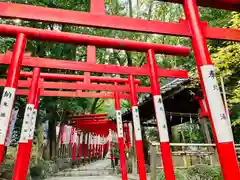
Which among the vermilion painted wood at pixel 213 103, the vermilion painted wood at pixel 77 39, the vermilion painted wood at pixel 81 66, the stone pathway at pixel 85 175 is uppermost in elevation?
the vermilion painted wood at pixel 81 66

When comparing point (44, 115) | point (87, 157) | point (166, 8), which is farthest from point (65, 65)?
point (87, 157)

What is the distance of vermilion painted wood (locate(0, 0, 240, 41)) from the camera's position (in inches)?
137

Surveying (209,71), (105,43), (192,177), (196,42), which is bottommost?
(192,177)

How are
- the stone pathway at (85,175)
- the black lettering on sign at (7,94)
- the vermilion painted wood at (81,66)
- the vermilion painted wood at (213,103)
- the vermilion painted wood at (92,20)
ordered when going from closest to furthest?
the vermilion painted wood at (213,103) → the vermilion painted wood at (92,20) → the black lettering on sign at (7,94) → the vermilion painted wood at (81,66) → the stone pathway at (85,175)

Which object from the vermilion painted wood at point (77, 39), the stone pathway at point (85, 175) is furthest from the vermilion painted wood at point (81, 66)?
the stone pathway at point (85, 175)

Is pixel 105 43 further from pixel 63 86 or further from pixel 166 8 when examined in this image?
pixel 166 8

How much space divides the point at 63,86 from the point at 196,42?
5.61 meters

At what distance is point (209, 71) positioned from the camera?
2.97 m

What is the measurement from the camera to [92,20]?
3633 millimetres

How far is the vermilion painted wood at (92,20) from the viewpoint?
3.47m

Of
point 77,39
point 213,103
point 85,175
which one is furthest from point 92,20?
point 85,175

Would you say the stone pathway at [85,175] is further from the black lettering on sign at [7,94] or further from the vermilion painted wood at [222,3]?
the vermilion painted wood at [222,3]

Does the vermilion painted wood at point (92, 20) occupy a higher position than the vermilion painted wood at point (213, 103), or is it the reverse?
the vermilion painted wood at point (92, 20)

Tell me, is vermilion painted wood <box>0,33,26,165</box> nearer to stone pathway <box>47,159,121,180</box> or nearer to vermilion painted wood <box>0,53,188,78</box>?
vermilion painted wood <box>0,53,188,78</box>
